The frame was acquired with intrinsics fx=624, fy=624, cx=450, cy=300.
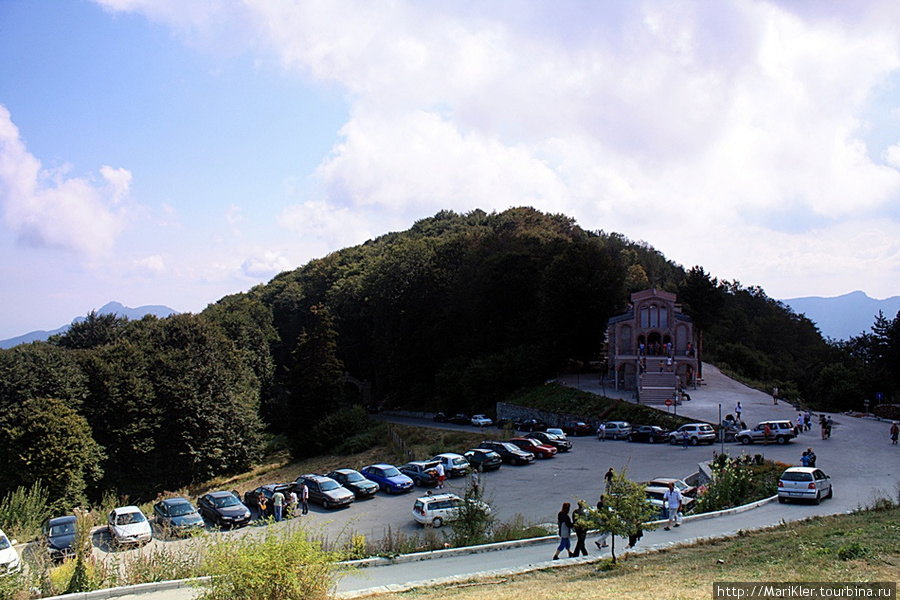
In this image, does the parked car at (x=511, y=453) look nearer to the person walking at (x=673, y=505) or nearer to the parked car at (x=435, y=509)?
the parked car at (x=435, y=509)

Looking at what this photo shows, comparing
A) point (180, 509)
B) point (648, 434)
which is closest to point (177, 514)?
point (180, 509)

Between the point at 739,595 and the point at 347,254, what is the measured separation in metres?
110

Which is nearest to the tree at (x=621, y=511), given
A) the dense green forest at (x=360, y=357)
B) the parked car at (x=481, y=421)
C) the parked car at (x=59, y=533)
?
the parked car at (x=59, y=533)

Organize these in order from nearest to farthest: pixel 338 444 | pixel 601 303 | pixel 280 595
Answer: pixel 280 595
pixel 338 444
pixel 601 303

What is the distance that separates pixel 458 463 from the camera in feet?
106

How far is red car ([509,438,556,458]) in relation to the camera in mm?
34438

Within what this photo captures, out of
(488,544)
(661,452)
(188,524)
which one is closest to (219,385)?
(188,524)

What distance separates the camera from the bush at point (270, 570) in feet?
28.8

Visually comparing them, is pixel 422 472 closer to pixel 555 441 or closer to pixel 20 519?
pixel 555 441

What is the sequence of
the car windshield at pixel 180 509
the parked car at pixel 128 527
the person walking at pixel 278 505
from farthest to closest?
the car windshield at pixel 180 509
the person walking at pixel 278 505
the parked car at pixel 128 527

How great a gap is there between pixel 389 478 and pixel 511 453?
7.06 m

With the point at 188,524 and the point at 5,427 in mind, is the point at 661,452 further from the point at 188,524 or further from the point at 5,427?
the point at 5,427

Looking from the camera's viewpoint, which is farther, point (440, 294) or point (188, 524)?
point (440, 294)

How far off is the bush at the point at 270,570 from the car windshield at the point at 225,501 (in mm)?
18598
